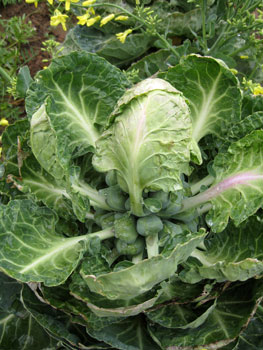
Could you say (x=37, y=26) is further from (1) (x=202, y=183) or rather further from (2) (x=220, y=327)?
(2) (x=220, y=327)

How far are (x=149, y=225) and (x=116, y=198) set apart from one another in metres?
0.20

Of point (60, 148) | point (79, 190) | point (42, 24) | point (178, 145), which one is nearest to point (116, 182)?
point (79, 190)

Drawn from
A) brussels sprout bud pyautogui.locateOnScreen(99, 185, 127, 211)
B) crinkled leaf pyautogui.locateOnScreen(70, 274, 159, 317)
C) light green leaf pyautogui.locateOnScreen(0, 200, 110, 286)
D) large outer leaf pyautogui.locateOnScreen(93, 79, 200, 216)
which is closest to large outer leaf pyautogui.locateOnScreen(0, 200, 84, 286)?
light green leaf pyautogui.locateOnScreen(0, 200, 110, 286)

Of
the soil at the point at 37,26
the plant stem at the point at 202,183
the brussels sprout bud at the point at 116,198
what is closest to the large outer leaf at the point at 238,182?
the plant stem at the point at 202,183

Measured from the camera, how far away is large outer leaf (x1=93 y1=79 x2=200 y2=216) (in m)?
1.52

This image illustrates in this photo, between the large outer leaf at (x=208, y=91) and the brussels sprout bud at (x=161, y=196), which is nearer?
the brussels sprout bud at (x=161, y=196)

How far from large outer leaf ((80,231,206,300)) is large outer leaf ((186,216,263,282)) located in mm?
239

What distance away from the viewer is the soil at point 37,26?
4000 mm

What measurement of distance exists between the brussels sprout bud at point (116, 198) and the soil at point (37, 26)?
249 cm

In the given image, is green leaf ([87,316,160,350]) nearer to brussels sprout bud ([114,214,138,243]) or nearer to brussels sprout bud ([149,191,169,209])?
brussels sprout bud ([114,214,138,243])

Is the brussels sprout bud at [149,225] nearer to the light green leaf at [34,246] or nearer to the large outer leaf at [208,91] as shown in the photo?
the light green leaf at [34,246]

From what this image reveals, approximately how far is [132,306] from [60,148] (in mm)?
718

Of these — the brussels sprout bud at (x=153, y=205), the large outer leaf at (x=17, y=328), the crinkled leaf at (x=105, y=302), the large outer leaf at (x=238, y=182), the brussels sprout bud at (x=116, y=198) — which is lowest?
the large outer leaf at (x=17, y=328)

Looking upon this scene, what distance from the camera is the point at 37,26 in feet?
13.6
